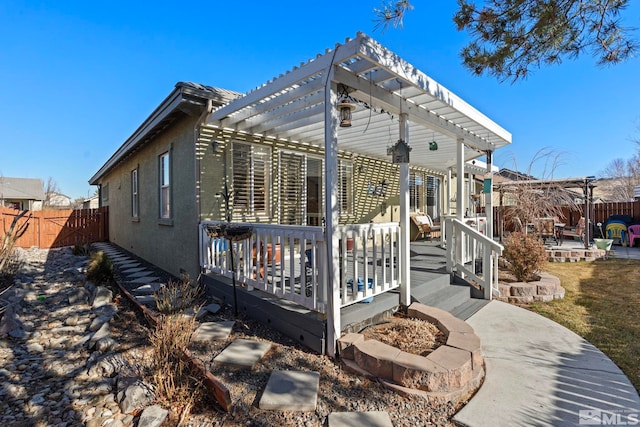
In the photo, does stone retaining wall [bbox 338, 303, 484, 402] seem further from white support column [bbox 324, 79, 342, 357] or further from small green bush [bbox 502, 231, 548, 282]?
small green bush [bbox 502, 231, 548, 282]

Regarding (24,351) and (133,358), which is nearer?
(133,358)

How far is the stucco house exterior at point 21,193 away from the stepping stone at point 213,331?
32.6 metres

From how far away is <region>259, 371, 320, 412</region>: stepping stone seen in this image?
2297 millimetres

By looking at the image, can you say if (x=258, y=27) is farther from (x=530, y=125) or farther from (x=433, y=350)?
(x=530, y=125)

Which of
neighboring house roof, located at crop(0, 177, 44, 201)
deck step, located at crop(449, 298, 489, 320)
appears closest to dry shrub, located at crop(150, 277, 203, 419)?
deck step, located at crop(449, 298, 489, 320)

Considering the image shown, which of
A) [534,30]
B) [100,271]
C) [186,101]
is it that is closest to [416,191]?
[534,30]

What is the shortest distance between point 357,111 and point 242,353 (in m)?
3.68

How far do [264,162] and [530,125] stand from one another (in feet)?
37.6

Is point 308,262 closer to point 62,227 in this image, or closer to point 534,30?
point 534,30

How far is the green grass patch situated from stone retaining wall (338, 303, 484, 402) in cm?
147

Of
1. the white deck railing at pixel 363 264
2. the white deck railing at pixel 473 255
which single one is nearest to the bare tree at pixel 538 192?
the white deck railing at pixel 473 255

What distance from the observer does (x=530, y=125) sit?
11.9 m

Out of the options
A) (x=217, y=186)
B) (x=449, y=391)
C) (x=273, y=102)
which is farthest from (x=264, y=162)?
(x=449, y=391)

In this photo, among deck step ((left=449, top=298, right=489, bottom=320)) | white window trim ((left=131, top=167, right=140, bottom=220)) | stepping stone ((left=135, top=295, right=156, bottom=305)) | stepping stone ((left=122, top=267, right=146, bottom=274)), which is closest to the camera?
deck step ((left=449, top=298, right=489, bottom=320))
